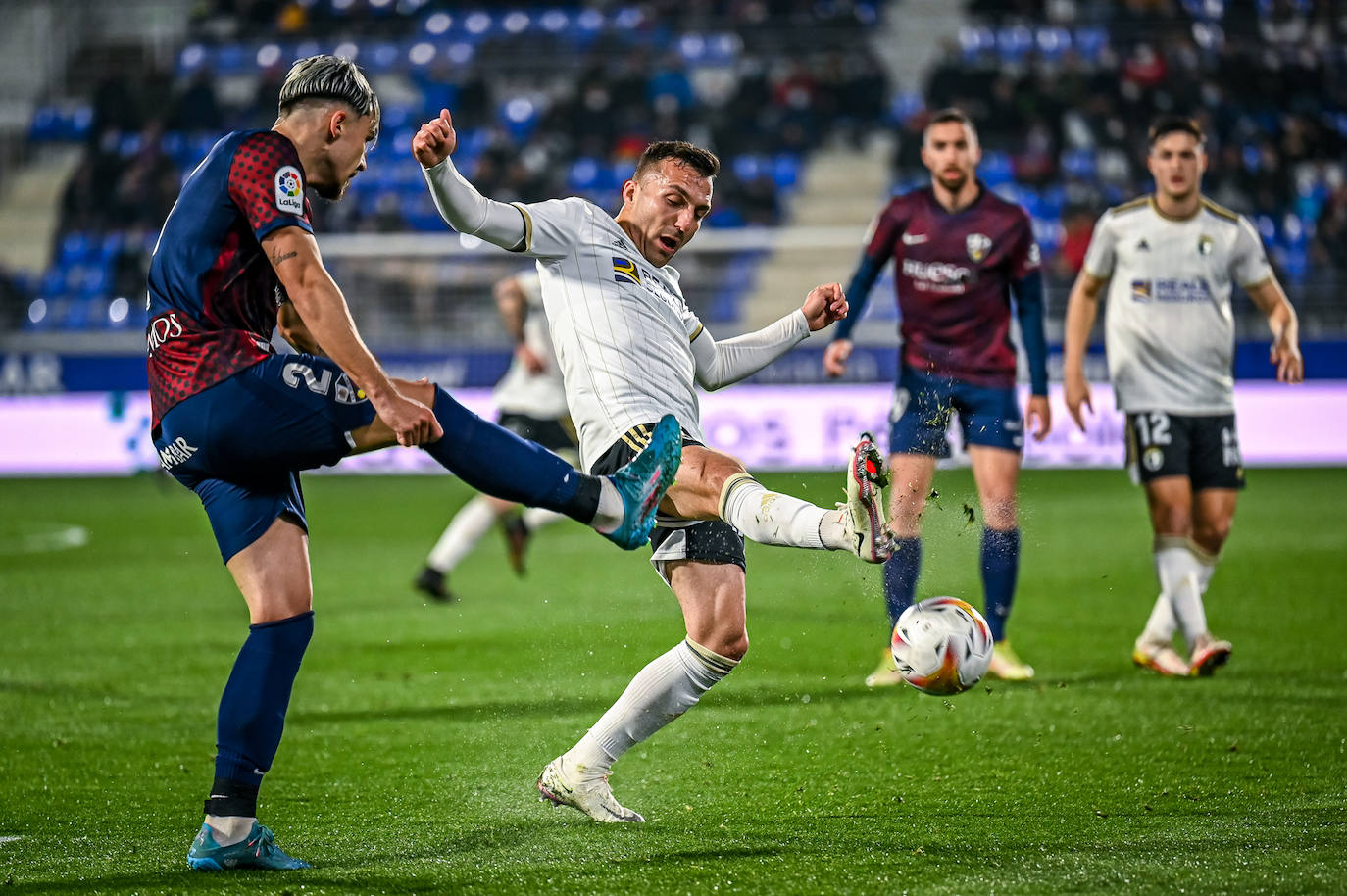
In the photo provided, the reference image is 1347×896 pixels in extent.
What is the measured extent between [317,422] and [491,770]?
1.81m

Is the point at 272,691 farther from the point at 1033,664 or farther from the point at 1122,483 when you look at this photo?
the point at 1122,483

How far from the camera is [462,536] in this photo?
29.9 ft

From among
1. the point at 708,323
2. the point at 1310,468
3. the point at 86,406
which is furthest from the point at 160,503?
the point at 1310,468

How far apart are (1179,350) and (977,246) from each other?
101 cm

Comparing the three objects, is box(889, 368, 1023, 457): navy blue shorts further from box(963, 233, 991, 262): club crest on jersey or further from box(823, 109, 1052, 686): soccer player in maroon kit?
box(963, 233, 991, 262): club crest on jersey

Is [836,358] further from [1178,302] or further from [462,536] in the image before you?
[462,536]

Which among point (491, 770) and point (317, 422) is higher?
point (317, 422)

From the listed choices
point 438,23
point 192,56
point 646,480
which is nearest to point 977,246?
point 646,480

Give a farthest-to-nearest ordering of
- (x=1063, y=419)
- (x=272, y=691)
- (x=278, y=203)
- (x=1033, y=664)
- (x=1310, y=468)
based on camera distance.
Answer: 1. (x=1310, y=468)
2. (x=1063, y=419)
3. (x=1033, y=664)
4. (x=272, y=691)
5. (x=278, y=203)

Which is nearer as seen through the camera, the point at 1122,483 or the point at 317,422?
the point at 317,422

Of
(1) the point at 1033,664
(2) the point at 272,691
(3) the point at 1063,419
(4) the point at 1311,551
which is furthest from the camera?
(3) the point at 1063,419

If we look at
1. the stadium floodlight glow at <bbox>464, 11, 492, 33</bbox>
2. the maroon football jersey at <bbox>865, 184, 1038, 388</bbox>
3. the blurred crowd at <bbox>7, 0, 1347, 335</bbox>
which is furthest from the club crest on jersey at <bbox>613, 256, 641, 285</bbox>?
the stadium floodlight glow at <bbox>464, 11, 492, 33</bbox>

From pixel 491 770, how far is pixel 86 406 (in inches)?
532

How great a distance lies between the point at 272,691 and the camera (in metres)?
3.90
